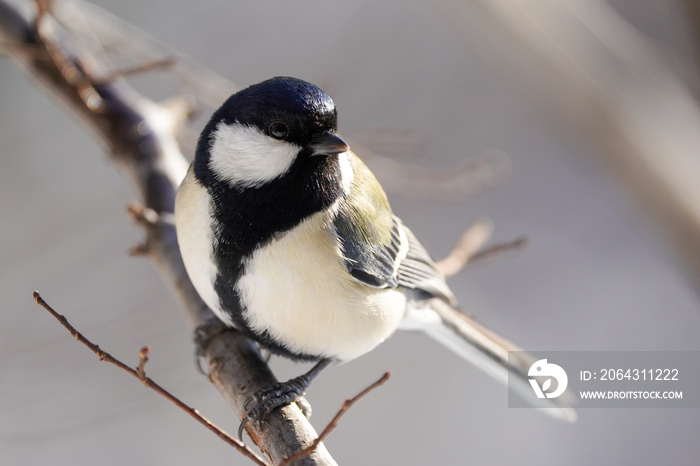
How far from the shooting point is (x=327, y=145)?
1.46m

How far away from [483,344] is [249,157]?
3.33 ft

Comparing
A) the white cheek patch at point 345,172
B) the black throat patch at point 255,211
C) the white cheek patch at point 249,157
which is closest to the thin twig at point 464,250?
the white cheek patch at point 345,172

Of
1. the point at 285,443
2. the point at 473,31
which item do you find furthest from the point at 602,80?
the point at 285,443

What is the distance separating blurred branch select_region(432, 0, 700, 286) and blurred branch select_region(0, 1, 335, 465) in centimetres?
102

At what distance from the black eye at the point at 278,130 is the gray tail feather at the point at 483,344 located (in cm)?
82

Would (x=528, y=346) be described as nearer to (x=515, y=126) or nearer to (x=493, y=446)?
(x=493, y=446)

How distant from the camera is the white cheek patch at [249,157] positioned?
4.87ft

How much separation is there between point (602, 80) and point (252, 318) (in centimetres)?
105

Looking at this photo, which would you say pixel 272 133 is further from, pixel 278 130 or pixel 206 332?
pixel 206 332

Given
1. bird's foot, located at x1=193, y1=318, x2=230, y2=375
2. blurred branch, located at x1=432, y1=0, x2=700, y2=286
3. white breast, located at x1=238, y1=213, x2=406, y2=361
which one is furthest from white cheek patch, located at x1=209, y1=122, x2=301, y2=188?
blurred branch, located at x1=432, y1=0, x2=700, y2=286

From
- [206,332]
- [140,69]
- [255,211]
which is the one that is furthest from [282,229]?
[140,69]

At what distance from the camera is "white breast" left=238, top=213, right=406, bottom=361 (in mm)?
1499

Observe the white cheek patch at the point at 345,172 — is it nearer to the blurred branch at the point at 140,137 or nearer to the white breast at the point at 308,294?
the white breast at the point at 308,294

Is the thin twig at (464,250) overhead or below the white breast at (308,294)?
overhead
